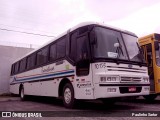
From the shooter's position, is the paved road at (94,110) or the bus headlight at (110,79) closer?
the paved road at (94,110)

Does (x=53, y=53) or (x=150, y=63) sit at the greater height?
(x=53, y=53)

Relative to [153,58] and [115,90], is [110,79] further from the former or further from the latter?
[153,58]

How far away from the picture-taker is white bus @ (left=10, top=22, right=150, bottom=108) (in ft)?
22.4

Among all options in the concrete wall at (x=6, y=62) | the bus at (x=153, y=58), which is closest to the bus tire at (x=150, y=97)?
the bus at (x=153, y=58)

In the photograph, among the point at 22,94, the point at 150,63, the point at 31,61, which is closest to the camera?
the point at 150,63

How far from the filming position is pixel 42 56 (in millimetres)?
11719

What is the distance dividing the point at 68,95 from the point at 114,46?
2.50m

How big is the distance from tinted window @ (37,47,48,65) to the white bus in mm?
1309

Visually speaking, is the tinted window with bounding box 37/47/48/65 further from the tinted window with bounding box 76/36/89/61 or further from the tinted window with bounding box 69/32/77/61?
the tinted window with bounding box 76/36/89/61

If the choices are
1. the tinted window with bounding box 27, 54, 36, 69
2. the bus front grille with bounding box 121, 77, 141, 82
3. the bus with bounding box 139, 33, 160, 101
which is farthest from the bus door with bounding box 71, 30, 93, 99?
the tinted window with bounding box 27, 54, 36, 69

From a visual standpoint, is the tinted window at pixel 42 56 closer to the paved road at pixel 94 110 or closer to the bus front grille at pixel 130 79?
the paved road at pixel 94 110

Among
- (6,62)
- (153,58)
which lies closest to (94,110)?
(153,58)

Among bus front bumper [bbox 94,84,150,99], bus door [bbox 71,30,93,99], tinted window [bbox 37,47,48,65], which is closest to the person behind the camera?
bus front bumper [bbox 94,84,150,99]

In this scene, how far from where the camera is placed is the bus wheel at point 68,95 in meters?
7.85
